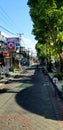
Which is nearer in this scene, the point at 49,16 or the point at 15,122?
the point at 15,122

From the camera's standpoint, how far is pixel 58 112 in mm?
18859

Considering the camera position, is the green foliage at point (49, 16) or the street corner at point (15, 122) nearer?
the street corner at point (15, 122)

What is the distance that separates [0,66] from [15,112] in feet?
145

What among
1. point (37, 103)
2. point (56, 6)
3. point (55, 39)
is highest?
point (56, 6)

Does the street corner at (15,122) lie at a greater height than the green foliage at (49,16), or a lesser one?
lesser

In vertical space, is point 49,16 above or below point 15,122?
above

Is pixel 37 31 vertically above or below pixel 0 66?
above

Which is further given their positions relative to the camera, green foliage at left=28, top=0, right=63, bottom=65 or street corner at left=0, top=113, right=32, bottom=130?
green foliage at left=28, top=0, right=63, bottom=65

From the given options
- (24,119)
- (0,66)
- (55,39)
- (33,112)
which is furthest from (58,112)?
(0,66)

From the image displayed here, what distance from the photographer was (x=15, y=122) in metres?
15.2

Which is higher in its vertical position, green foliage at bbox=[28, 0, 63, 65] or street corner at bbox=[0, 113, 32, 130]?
green foliage at bbox=[28, 0, 63, 65]

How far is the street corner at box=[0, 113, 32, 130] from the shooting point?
14.2 m

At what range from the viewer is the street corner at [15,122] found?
46.6 feet

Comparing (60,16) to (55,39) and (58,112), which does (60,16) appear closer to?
(55,39)
